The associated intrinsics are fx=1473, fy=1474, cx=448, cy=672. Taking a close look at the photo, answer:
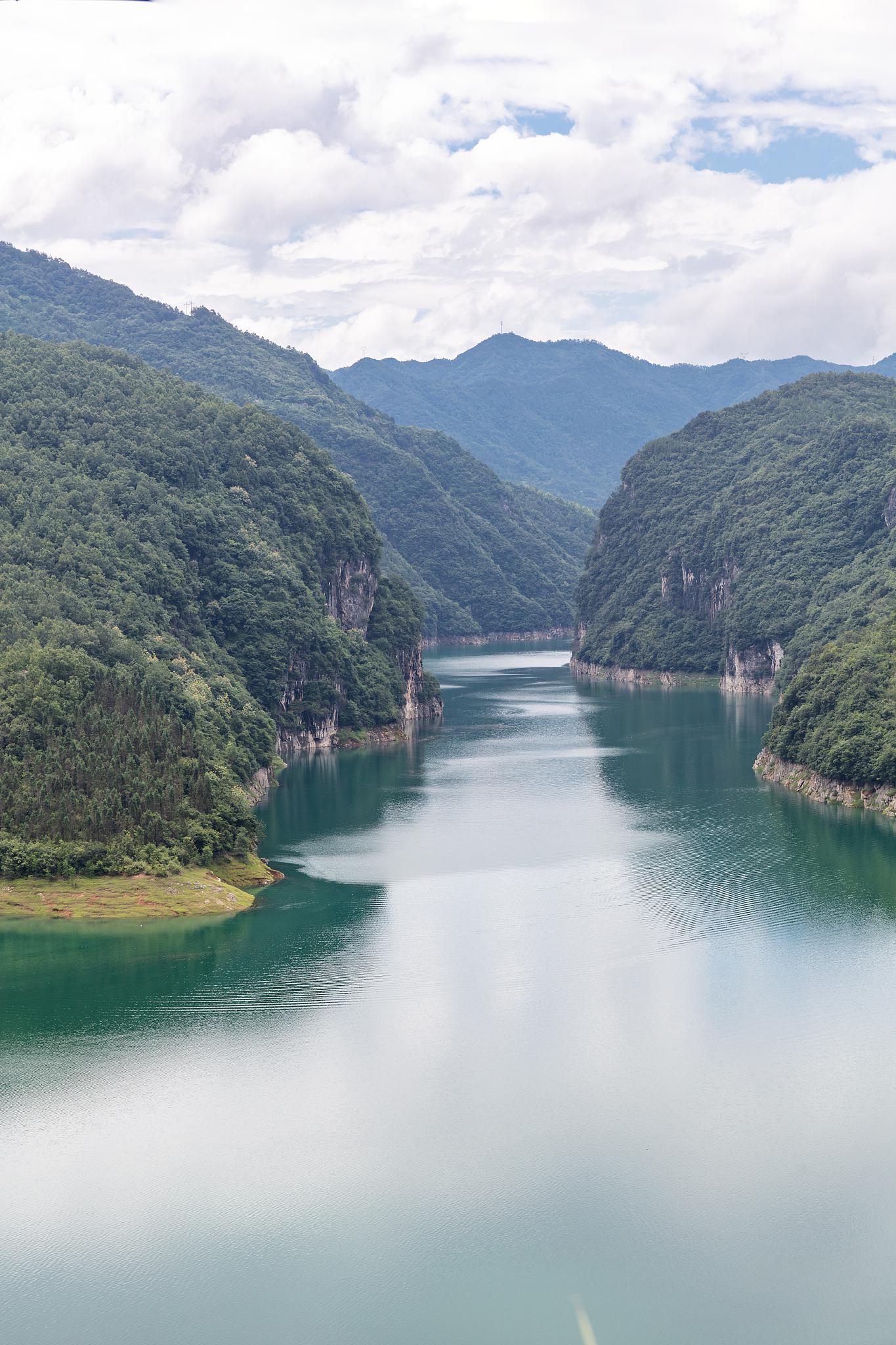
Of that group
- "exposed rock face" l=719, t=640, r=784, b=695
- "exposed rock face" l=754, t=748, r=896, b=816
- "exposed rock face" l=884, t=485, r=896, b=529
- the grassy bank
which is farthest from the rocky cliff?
"exposed rock face" l=884, t=485, r=896, b=529

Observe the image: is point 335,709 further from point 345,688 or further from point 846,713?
point 846,713

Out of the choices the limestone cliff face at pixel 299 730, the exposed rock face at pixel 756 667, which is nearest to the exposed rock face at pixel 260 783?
the limestone cliff face at pixel 299 730

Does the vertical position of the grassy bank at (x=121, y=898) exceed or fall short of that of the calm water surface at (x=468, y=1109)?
it exceeds it

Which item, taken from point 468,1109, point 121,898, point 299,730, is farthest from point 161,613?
point 468,1109

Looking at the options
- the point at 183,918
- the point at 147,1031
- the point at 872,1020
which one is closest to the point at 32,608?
the point at 183,918

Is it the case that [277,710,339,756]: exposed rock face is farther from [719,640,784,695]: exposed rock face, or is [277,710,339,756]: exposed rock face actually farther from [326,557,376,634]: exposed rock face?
[719,640,784,695]: exposed rock face

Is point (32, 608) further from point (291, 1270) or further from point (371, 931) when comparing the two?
point (291, 1270)

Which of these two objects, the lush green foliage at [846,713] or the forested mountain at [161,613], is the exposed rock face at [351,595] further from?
the lush green foliage at [846,713]
